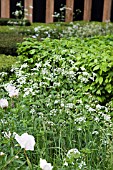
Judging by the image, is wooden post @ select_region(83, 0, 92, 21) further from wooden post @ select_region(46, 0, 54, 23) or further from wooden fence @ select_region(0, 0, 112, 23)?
wooden post @ select_region(46, 0, 54, 23)

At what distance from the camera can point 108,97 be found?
5.11 m

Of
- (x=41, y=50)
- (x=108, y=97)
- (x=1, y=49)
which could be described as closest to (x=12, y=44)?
(x=1, y=49)

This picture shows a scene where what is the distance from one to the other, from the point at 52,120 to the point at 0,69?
1968 millimetres

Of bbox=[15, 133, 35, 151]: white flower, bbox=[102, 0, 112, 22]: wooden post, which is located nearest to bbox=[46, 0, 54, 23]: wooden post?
bbox=[102, 0, 112, 22]: wooden post

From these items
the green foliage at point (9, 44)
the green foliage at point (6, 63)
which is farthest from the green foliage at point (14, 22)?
the green foliage at point (6, 63)

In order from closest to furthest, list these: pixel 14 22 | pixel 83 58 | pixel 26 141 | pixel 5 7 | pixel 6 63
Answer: pixel 26 141, pixel 83 58, pixel 6 63, pixel 14 22, pixel 5 7

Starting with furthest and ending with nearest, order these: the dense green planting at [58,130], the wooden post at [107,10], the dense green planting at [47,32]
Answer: the wooden post at [107,10] → the dense green planting at [47,32] → the dense green planting at [58,130]

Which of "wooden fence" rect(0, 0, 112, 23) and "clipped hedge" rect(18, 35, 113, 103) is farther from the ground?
"wooden fence" rect(0, 0, 112, 23)

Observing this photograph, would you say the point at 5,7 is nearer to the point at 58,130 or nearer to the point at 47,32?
the point at 47,32

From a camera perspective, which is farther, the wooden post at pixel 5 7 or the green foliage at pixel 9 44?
the wooden post at pixel 5 7

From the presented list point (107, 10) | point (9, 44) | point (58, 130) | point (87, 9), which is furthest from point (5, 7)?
point (58, 130)

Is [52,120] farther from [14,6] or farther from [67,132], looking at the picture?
[14,6]

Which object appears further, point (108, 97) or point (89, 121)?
point (108, 97)

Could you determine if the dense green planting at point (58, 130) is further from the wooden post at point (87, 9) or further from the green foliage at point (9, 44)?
the wooden post at point (87, 9)
